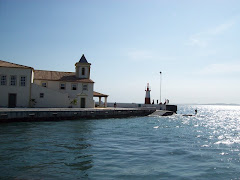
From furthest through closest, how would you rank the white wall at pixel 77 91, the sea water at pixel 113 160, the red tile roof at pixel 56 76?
the red tile roof at pixel 56 76
the white wall at pixel 77 91
the sea water at pixel 113 160

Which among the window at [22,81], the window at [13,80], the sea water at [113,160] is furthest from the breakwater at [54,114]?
the sea water at [113,160]

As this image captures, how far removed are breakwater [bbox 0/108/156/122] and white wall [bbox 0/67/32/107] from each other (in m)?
6.53

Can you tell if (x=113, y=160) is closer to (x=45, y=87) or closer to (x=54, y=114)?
(x=54, y=114)

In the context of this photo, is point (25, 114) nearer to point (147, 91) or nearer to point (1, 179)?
point (1, 179)

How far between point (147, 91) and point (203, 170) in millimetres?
49899

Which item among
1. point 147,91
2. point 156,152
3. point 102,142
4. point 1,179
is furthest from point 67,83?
point 1,179

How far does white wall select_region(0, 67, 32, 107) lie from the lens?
4017cm

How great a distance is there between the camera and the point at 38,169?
1130 centimetres

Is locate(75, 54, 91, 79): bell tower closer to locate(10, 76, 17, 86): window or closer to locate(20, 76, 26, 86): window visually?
locate(20, 76, 26, 86): window

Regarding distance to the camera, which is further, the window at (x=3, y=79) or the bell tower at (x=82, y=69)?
the bell tower at (x=82, y=69)

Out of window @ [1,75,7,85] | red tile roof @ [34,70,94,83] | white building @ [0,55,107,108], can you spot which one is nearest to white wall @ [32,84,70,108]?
white building @ [0,55,107,108]

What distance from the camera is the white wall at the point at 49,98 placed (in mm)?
41969

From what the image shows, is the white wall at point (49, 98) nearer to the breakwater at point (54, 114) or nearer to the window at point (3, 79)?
the window at point (3, 79)

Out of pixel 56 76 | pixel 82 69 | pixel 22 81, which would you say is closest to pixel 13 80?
pixel 22 81
